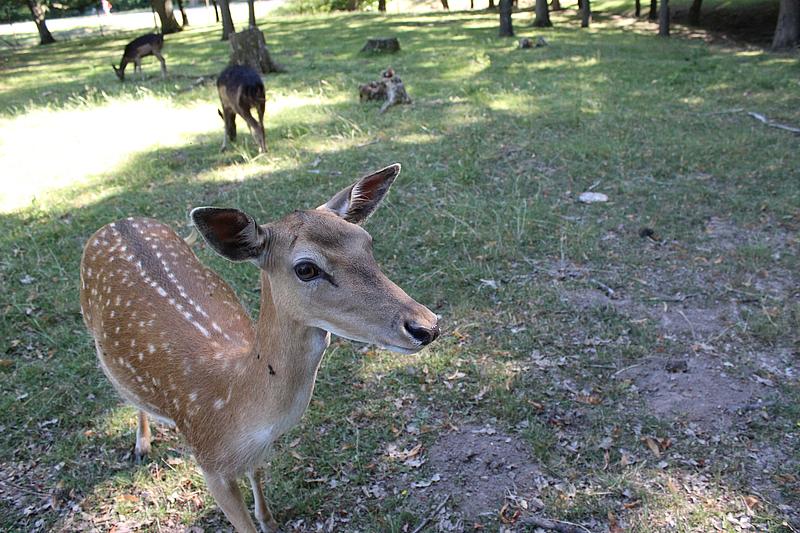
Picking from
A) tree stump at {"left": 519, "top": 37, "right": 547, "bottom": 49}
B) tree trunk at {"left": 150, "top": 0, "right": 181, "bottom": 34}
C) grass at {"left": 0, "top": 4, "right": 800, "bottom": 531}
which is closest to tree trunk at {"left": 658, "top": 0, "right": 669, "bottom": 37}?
tree stump at {"left": 519, "top": 37, "right": 547, "bottom": 49}

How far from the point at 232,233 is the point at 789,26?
52.3 feet

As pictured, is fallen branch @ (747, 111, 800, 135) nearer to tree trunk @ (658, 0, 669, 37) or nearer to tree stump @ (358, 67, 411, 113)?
tree stump @ (358, 67, 411, 113)

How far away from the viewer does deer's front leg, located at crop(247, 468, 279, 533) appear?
2812 millimetres

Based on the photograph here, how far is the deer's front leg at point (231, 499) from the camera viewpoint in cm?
240

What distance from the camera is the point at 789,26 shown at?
13.8 meters

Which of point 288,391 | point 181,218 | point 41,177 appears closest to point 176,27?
point 41,177

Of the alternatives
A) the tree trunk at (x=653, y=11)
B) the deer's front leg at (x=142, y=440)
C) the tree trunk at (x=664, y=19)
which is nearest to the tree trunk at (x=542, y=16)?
the tree trunk at (x=664, y=19)

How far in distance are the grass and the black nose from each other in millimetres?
1413

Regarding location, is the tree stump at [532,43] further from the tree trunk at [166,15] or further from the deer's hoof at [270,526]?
the tree trunk at [166,15]

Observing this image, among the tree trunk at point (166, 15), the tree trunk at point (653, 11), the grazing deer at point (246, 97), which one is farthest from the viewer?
the tree trunk at point (166, 15)

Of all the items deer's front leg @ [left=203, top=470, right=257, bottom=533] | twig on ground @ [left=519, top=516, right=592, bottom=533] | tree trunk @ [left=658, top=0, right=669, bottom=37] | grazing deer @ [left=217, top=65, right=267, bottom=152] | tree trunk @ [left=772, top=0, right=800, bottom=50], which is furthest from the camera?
tree trunk @ [left=658, top=0, right=669, bottom=37]

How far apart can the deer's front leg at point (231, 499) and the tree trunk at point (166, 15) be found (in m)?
24.4

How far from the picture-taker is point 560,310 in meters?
4.27

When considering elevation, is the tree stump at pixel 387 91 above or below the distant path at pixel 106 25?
below
